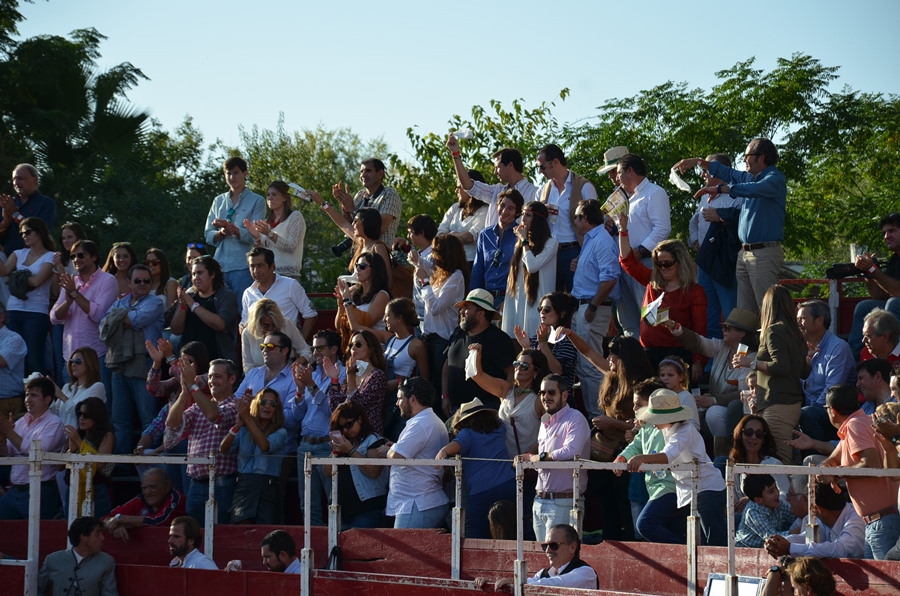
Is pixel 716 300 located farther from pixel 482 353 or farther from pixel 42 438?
pixel 42 438

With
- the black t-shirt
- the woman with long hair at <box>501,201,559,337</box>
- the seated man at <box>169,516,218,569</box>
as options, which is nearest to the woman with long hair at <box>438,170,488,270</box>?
the woman with long hair at <box>501,201,559,337</box>

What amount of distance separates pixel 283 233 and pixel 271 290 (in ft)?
3.89

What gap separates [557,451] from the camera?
9.14 meters

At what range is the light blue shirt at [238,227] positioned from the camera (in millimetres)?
13672

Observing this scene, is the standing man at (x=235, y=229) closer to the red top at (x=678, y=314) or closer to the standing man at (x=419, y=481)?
the standing man at (x=419, y=481)

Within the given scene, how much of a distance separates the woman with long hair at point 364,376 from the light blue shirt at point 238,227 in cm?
296

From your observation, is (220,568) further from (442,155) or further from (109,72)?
(109,72)

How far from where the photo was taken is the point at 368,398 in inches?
423

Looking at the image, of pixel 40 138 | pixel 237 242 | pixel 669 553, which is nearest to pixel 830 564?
pixel 669 553

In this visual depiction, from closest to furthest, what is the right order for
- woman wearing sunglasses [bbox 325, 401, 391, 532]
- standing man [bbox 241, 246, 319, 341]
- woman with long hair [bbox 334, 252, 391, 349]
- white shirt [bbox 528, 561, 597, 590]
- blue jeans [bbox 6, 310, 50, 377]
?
1. white shirt [bbox 528, 561, 597, 590]
2. woman wearing sunglasses [bbox 325, 401, 391, 532]
3. woman with long hair [bbox 334, 252, 391, 349]
4. standing man [bbox 241, 246, 319, 341]
5. blue jeans [bbox 6, 310, 50, 377]

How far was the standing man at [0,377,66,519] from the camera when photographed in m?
11.6

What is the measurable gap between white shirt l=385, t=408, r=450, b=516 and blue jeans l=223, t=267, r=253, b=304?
4.37 metres

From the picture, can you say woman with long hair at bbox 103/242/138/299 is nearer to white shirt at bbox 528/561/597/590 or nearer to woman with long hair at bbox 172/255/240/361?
woman with long hair at bbox 172/255/240/361

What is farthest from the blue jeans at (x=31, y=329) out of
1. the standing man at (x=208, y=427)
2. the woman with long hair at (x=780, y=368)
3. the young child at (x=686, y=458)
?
the woman with long hair at (x=780, y=368)
